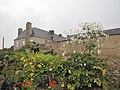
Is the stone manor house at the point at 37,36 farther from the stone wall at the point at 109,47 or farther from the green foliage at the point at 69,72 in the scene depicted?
the green foliage at the point at 69,72

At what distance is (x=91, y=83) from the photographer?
230 inches

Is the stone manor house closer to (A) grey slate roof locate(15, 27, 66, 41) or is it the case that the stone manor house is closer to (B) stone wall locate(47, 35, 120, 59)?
(A) grey slate roof locate(15, 27, 66, 41)

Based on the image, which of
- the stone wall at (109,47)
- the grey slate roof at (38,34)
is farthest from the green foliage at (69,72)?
the grey slate roof at (38,34)

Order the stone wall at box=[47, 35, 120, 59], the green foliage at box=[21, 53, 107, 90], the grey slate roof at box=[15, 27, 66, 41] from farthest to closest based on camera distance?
the grey slate roof at box=[15, 27, 66, 41] < the stone wall at box=[47, 35, 120, 59] < the green foliage at box=[21, 53, 107, 90]

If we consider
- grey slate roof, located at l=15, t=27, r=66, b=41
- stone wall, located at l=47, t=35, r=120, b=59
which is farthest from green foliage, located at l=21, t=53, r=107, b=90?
grey slate roof, located at l=15, t=27, r=66, b=41

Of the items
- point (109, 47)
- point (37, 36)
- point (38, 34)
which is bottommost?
point (109, 47)

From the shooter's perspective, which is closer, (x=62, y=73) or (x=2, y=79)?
(x=62, y=73)

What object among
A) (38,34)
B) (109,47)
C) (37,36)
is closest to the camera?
(109,47)

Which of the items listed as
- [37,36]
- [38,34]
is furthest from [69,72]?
[38,34]

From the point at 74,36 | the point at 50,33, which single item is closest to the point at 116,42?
the point at 74,36

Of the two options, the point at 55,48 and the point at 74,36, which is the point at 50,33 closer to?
the point at 55,48

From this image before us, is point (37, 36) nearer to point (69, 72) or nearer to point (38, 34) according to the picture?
point (38, 34)

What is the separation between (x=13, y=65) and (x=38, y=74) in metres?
1.70

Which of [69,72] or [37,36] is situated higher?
[37,36]
